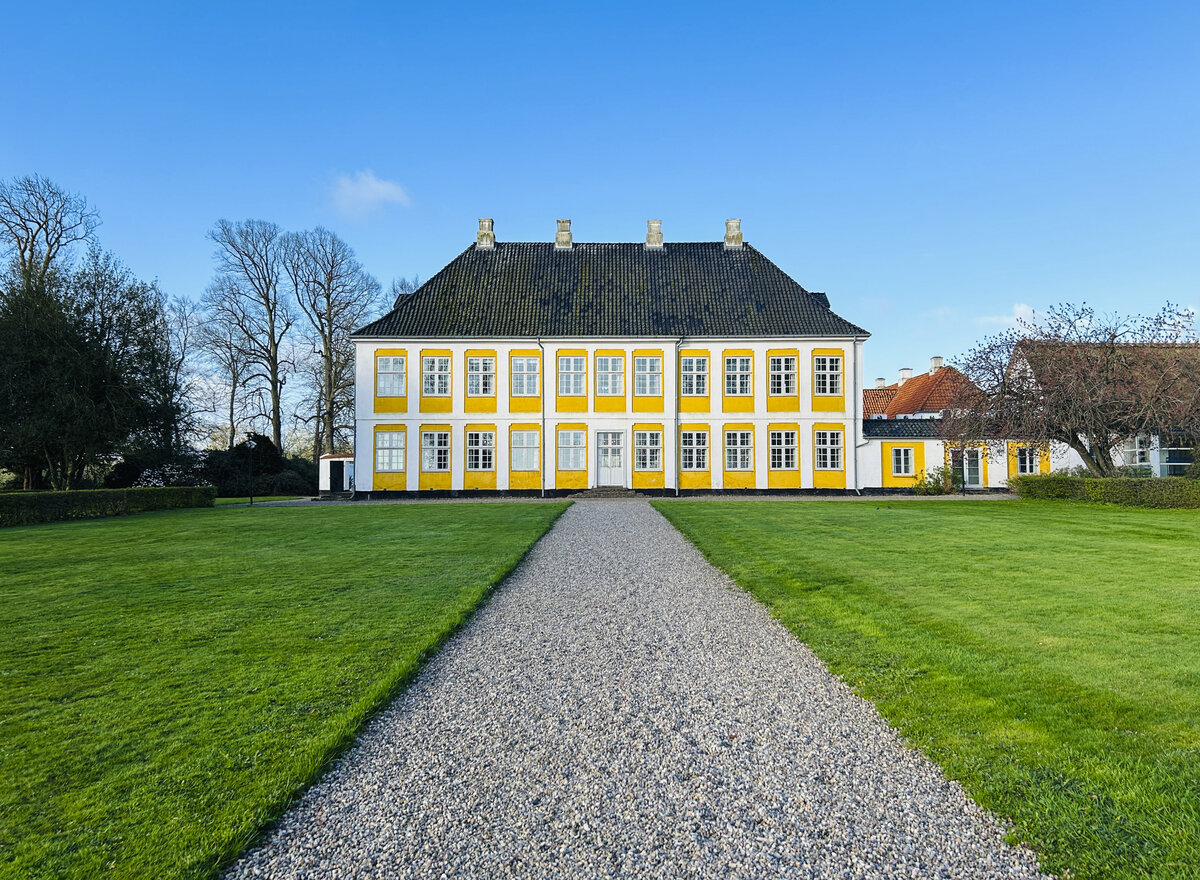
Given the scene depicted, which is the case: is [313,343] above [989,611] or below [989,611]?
above

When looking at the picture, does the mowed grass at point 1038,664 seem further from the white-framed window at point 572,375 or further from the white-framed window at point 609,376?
the white-framed window at point 572,375

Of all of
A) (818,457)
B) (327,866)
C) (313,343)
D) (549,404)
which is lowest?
(327,866)

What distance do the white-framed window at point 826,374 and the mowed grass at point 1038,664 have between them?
1880 centimetres

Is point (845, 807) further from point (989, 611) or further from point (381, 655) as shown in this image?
point (989, 611)

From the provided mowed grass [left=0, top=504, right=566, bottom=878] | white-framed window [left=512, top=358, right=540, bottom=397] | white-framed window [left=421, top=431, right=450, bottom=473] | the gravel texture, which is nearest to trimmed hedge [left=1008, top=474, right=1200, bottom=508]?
white-framed window [left=512, top=358, right=540, bottom=397]

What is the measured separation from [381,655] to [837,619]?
4.10 m

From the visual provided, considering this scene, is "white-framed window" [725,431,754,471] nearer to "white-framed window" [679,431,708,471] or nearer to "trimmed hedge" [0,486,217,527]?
"white-framed window" [679,431,708,471]

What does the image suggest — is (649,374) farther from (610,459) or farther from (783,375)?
(783,375)

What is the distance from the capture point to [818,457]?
3033 centimetres

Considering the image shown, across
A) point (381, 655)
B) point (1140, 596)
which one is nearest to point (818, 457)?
point (1140, 596)

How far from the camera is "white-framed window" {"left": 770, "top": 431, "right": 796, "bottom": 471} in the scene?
30359 millimetres

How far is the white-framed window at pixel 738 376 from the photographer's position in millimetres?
30484

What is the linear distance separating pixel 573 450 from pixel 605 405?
8.04 feet

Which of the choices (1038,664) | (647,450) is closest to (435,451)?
(647,450)
